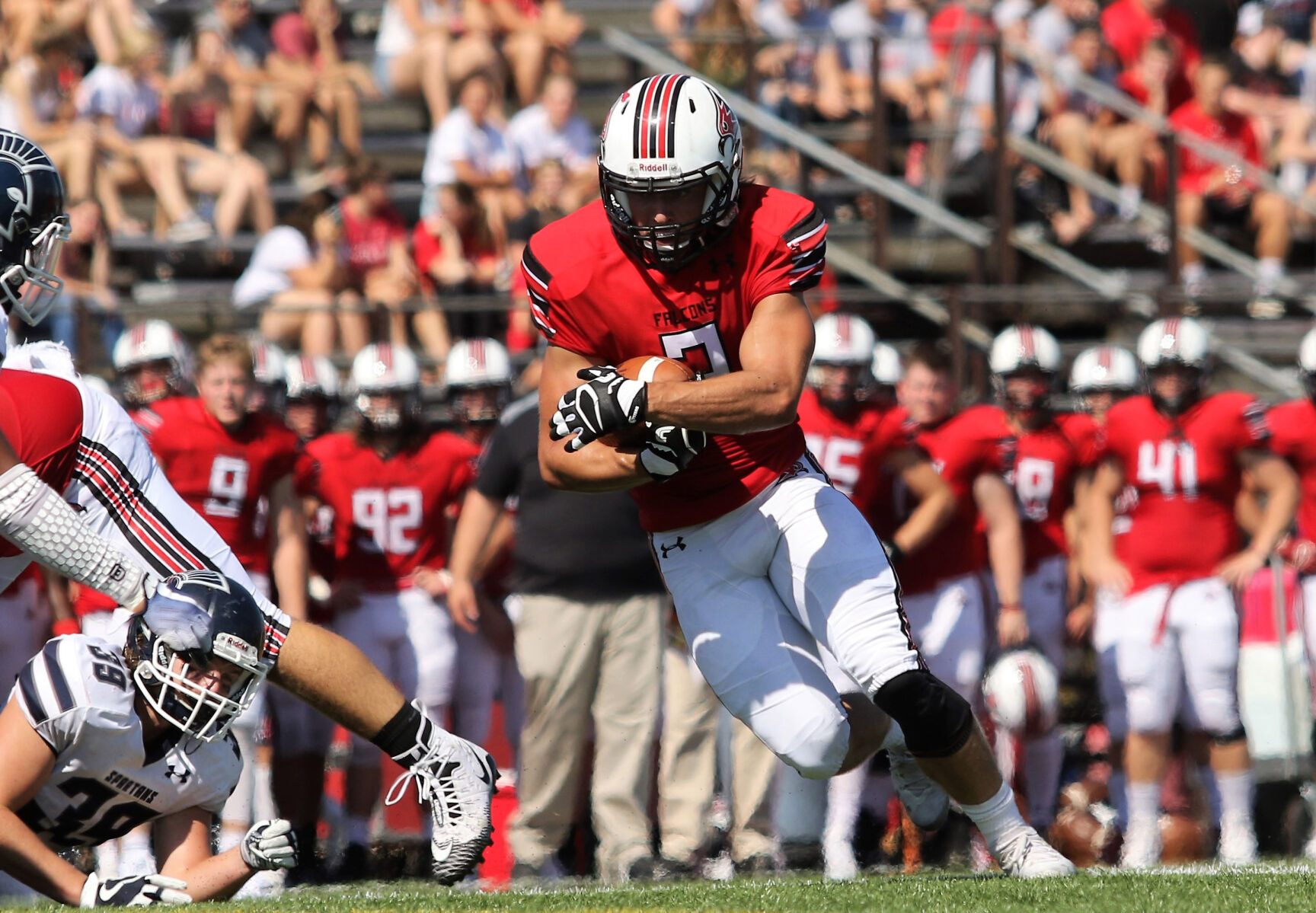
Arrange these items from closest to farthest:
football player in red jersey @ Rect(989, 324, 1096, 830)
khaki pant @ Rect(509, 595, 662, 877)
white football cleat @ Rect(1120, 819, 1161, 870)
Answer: khaki pant @ Rect(509, 595, 662, 877), white football cleat @ Rect(1120, 819, 1161, 870), football player in red jersey @ Rect(989, 324, 1096, 830)

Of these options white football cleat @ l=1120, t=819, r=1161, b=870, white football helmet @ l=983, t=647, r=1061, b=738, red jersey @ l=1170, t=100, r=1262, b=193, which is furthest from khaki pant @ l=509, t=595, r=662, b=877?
red jersey @ l=1170, t=100, r=1262, b=193

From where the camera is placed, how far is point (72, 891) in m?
3.97

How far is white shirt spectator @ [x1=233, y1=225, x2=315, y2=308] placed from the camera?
8.98 m

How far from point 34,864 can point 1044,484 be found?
4628 mm

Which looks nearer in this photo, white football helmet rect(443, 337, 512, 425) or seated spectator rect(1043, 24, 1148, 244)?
white football helmet rect(443, 337, 512, 425)

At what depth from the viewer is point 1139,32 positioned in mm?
11023

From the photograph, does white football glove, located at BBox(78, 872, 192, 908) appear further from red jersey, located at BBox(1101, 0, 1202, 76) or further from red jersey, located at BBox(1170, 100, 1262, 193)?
red jersey, located at BBox(1101, 0, 1202, 76)

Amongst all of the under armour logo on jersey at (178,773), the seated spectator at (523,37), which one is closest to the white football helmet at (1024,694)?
the under armour logo on jersey at (178,773)

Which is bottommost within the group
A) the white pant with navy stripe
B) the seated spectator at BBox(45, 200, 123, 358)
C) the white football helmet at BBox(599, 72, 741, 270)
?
the white pant with navy stripe

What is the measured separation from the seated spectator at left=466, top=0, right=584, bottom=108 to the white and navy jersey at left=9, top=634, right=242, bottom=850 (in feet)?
21.8

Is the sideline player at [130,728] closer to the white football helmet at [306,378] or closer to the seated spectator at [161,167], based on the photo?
the white football helmet at [306,378]

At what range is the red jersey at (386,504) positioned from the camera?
7.09m

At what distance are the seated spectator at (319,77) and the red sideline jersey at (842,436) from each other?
428cm

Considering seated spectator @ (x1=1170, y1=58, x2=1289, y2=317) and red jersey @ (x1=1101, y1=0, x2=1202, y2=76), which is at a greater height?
red jersey @ (x1=1101, y1=0, x2=1202, y2=76)
